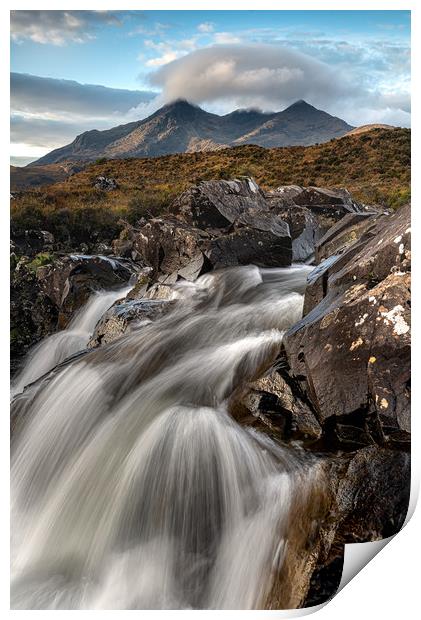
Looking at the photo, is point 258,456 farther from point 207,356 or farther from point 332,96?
point 332,96

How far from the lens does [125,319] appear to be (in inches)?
209

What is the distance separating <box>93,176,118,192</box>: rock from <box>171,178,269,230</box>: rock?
25.9 feet

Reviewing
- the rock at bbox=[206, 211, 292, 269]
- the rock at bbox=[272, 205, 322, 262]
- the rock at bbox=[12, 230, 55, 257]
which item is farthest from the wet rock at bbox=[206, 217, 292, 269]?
the rock at bbox=[12, 230, 55, 257]

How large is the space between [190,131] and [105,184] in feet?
41.2

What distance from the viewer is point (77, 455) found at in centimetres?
323

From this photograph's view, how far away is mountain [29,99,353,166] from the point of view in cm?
370

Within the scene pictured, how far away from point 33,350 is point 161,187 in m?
8.81

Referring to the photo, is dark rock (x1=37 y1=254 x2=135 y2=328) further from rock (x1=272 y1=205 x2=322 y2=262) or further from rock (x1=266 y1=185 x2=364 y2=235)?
rock (x1=266 y1=185 x2=364 y2=235)

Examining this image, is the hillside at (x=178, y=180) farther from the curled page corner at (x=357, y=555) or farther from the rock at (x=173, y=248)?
the curled page corner at (x=357, y=555)

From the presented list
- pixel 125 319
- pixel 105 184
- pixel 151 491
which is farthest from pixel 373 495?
pixel 105 184

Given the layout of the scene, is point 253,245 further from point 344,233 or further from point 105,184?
point 105,184

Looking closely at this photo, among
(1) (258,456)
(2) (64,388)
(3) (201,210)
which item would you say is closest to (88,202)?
(3) (201,210)

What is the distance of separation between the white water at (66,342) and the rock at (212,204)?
1633mm
